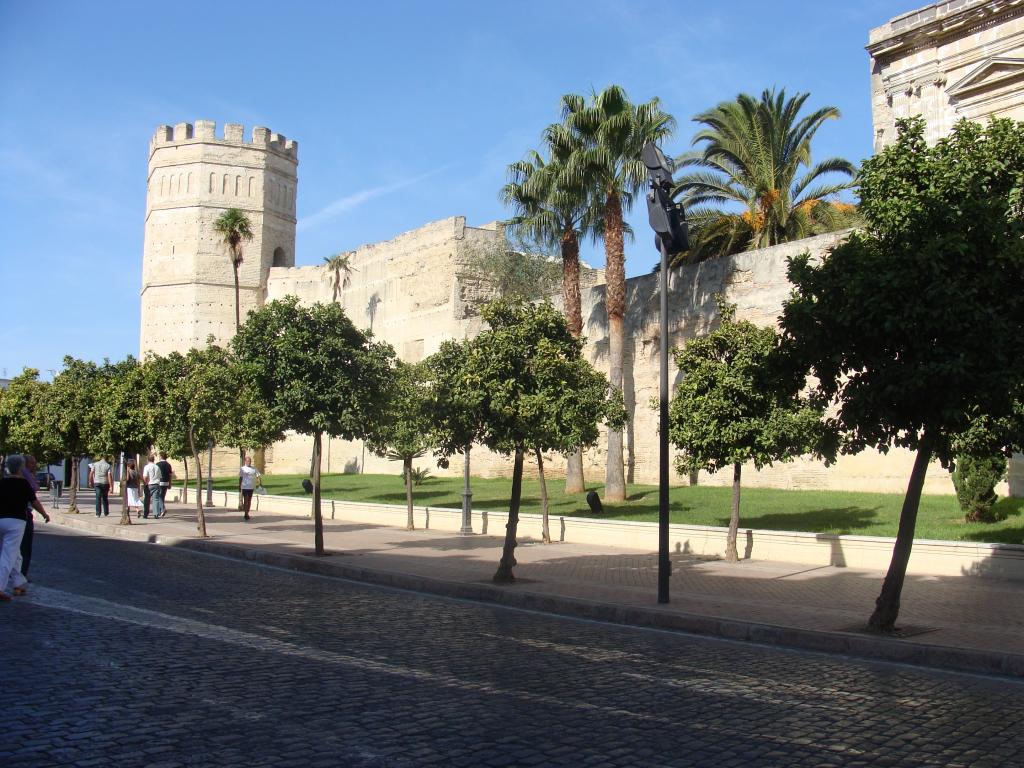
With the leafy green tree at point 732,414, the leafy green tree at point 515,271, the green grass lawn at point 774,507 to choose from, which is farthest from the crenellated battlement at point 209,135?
the leafy green tree at point 732,414

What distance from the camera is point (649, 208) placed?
12.2 m

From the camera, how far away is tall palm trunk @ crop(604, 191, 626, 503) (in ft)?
83.5

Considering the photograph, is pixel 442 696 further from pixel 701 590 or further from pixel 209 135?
pixel 209 135

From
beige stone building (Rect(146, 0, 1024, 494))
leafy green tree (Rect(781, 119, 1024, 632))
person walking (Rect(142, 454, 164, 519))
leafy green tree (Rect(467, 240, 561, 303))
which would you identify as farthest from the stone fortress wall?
leafy green tree (Rect(781, 119, 1024, 632))

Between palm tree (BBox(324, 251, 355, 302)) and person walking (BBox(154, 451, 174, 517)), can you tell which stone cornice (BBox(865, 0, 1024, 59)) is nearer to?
person walking (BBox(154, 451, 174, 517))

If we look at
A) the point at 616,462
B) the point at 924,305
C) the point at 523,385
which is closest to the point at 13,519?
the point at 523,385

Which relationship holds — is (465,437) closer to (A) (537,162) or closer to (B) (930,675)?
(B) (930,675)

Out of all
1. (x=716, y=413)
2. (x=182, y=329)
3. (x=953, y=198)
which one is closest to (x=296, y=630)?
(x=953, y=198)

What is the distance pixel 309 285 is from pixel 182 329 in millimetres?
9390

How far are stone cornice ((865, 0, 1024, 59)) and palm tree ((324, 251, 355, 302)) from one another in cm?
3674

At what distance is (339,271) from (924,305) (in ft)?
169

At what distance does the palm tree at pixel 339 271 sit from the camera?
57.4m

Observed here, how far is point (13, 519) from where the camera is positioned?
10.9 meters

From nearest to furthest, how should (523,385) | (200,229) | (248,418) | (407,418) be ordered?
(523,385)
(407,418)
(248,418)
(200,229)
